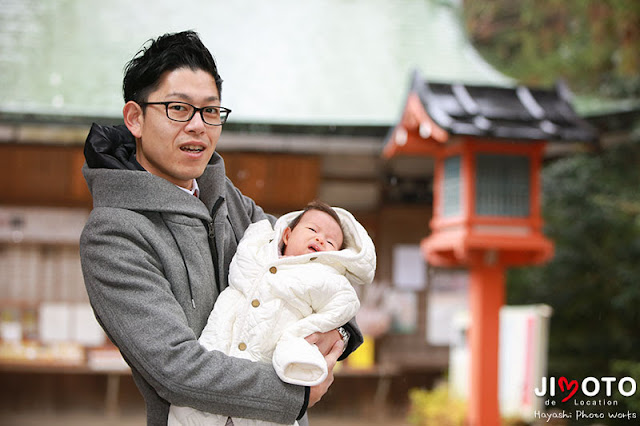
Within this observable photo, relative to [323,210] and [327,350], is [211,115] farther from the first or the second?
[327,350]

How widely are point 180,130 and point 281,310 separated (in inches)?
16.7

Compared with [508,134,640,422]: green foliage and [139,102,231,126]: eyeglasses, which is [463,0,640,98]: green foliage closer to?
[508,134,640,422]: green foliage

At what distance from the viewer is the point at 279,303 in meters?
1.45

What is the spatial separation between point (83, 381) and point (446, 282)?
3746 millimetres

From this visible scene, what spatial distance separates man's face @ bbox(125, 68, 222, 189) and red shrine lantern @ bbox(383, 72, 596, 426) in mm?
3580

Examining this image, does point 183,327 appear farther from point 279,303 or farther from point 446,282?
point 446,282

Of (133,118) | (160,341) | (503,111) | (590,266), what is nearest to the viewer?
(160,341)

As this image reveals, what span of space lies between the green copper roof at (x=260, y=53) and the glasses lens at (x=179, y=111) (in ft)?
15.9

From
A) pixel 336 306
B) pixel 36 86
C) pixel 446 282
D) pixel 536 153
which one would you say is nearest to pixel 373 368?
pixel 446 282

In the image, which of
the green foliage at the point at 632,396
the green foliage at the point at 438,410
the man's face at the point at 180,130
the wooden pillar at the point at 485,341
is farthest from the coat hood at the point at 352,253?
the green foliage at the point at 438,410

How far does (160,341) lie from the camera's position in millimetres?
1354

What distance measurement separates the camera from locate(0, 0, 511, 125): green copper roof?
6.57 m

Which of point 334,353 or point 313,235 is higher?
point 313,235

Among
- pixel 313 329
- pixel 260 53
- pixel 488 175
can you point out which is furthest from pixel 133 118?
pixel 260 53
